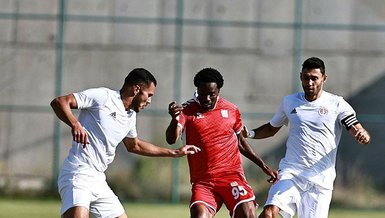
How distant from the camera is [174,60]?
22.6 meters

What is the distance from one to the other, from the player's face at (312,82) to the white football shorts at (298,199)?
82 centimetres

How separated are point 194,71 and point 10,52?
3.44 meters

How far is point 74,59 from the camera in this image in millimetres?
22641

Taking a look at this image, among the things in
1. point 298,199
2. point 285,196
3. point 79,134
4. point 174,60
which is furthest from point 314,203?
point 174,60

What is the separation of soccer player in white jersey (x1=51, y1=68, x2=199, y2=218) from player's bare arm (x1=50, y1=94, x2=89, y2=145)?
0.01 meters

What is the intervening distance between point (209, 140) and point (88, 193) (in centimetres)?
148

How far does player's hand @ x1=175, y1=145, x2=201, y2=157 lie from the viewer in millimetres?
11242

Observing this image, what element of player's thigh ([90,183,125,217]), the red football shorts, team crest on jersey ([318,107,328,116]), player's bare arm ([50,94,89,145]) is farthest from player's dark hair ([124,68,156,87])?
team crest on jersey ([318,107,328,116])

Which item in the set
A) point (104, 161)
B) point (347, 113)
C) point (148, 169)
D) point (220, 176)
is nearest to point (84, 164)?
point (104, 161)

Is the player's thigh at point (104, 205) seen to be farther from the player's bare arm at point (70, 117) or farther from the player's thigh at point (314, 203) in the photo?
the player's thigh at point (314, 203)

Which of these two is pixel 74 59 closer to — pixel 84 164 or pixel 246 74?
pixel 246 74

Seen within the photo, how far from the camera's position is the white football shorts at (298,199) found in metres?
11.7

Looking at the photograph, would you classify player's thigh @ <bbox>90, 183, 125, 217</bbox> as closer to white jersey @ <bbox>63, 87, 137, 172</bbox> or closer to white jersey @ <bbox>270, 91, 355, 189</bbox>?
white jersey @ <bbox>63, 87, 137, 172</bbox>

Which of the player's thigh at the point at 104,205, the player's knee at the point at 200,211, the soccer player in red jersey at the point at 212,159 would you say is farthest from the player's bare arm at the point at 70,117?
the player's knee at the point at 200,211
